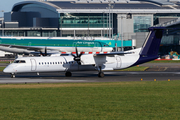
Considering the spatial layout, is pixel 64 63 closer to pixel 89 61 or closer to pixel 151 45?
pixel 89 61

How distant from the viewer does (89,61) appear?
3784 centimetres

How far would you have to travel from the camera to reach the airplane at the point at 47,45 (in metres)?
73.8

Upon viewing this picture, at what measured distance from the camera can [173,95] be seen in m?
21.3

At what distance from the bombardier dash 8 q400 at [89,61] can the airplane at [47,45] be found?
30.6 m

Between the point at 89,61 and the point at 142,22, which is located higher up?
the point at 142,22

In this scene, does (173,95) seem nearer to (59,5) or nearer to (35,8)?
(59,5)

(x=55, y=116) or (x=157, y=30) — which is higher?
(x=157, y=30)

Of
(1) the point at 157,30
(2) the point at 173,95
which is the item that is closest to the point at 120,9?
(1) the point at 157,30

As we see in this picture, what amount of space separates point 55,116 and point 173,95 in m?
10.2

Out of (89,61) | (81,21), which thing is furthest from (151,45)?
(81,21)

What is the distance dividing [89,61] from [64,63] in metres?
3.21

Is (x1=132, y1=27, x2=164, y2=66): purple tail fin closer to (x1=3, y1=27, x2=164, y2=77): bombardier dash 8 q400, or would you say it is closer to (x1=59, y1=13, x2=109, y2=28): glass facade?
(x1=3, y1=27, x2=164, y2=77): bombardier dash 8 q400

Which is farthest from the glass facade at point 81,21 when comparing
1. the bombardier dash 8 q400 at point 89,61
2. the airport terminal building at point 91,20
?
Result: the bombardier dash 8 q400 at point 89,61

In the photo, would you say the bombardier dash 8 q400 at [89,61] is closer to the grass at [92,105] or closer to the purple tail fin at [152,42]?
the purple tail fin at [152,42]
